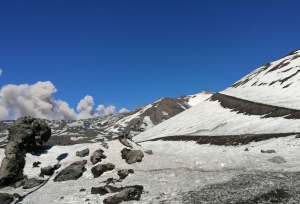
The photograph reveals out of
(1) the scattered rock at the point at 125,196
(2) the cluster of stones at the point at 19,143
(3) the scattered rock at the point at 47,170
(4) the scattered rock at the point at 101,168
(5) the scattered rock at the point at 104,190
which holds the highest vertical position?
(2) the cluster of stones at the point at 19,143

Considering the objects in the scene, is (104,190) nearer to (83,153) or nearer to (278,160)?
(83,153)

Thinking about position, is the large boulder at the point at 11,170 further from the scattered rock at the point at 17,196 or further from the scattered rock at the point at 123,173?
the scattered rock at the point at 123,173

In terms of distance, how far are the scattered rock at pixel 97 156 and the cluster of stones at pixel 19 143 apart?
8679mm

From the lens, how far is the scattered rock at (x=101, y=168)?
29.6 metres

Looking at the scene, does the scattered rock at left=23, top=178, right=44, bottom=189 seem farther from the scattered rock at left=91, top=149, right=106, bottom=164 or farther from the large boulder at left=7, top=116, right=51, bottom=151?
the large boulder at left=7, top=116, right=51, bottom=151

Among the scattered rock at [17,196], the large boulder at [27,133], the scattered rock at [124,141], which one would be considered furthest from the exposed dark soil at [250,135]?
the scattered rock at [17,196]

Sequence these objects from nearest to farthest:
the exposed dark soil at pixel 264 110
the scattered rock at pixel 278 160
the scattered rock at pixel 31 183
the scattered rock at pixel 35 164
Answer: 1. the scattered rock at pixel 278 160
2. the scattered rock at pixel 31 183
3. the scattered rock at pixel 35 164
4. the exposed dark soil at pixel 264 110

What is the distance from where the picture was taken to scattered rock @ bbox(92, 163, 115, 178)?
2958cm

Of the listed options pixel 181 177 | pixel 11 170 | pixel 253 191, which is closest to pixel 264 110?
pixel 181 177

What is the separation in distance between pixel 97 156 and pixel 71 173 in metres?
4.02

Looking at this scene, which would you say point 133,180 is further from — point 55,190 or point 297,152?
point 297,152

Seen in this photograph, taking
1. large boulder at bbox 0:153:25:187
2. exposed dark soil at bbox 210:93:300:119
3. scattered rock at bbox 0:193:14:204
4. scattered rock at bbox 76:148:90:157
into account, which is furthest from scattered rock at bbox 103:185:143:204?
exposed dark soil at bbox 210:93:300:119

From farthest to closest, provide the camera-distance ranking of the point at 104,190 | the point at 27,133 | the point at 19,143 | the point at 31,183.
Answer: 1. the point at 27,133
2. the point at 19,143
3. the point at 31,183
4. the point at 104,190

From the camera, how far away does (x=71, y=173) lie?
98.3 feet
